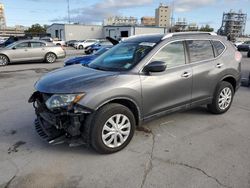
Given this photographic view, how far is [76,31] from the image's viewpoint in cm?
5350

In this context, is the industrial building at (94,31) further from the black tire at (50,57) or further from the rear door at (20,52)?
the rear door at (20,52)

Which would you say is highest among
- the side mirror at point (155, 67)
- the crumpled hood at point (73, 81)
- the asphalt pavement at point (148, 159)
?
the side mirror at point (155, 67)

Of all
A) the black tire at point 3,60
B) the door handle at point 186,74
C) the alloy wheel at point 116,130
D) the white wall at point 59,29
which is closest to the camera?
the alloy wheel at point 116,130

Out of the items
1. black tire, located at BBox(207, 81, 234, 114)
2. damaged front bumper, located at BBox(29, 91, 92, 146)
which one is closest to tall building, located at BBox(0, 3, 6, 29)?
damaged front bumper, located at BBox(29, 91, 92, 146)

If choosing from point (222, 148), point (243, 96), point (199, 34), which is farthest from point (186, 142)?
point (243, 96)

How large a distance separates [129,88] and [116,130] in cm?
65

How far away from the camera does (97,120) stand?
300 cm

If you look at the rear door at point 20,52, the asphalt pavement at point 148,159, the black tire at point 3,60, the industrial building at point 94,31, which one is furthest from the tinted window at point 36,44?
the industrial building at point 94,31

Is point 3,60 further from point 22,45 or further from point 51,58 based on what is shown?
point 51,58

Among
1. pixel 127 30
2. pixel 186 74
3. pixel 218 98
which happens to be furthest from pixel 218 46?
pixel 127 30

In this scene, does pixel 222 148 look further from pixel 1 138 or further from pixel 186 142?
pixel 1 138

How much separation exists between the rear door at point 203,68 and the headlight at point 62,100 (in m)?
2.20

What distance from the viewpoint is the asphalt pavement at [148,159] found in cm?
270

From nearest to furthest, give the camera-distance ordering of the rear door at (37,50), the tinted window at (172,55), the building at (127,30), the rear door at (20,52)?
the tinted window at (172,55), the rear door at (20,52), the rear door at (37,50), the building at (127,30)
